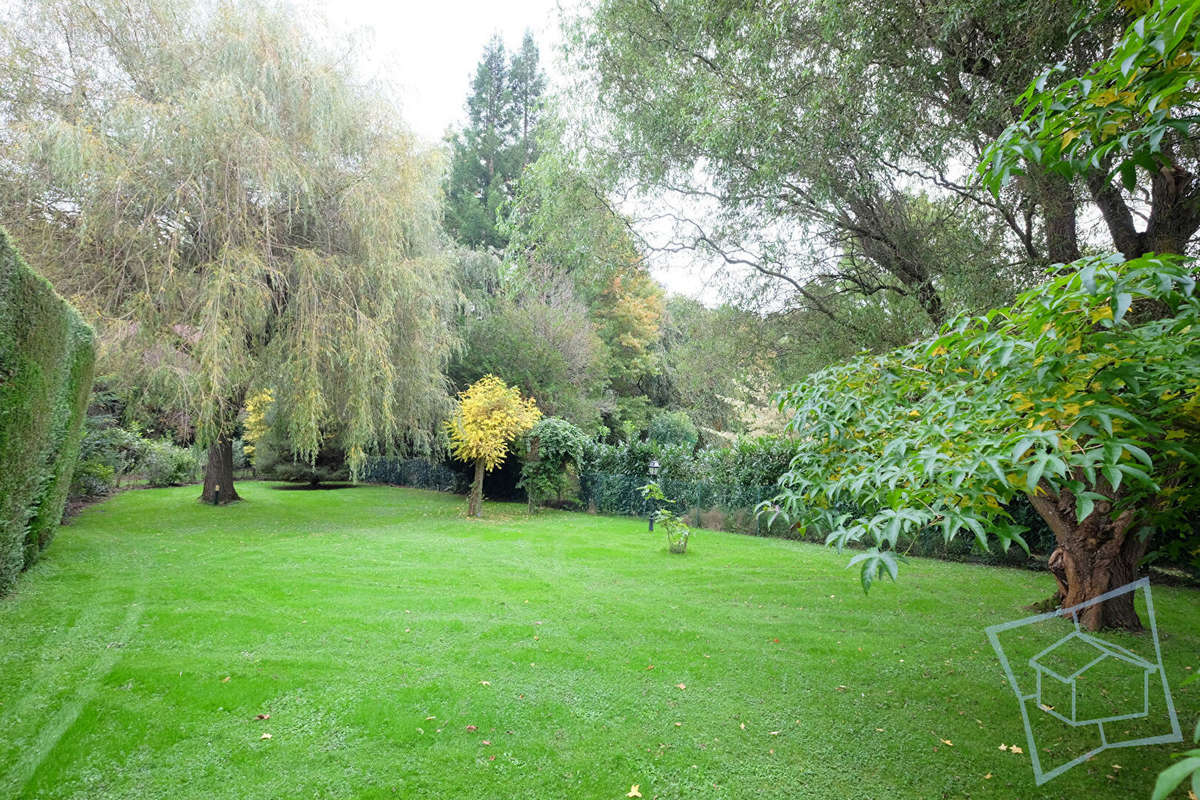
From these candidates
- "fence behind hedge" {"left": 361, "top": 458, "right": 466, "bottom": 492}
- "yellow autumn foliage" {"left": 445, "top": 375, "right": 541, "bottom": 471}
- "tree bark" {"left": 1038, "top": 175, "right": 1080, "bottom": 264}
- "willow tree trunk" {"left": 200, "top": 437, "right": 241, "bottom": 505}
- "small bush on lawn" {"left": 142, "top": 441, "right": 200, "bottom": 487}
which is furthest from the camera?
"fence behind hedge" {"left": 361, "top": 458, "right": 466, "bottom": 492}

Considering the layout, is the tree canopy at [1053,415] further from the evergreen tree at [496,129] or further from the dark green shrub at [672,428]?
the evergreen tree at [496,129]

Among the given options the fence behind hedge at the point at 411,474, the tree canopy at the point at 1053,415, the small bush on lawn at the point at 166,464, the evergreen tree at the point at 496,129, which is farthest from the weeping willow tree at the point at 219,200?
the evergreen tree at the point at 496,129

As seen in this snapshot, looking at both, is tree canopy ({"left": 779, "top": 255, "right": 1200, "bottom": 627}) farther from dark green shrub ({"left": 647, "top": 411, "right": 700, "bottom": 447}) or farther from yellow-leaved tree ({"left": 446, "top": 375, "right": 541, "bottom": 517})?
dark green shrub ({"left": 647, "top": 411, "right": 700, "bottom": 447})

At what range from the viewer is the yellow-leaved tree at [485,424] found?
38.5 ft

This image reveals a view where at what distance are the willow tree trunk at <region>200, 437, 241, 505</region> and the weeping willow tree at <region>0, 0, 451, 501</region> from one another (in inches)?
95.2

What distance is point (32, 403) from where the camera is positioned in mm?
5020

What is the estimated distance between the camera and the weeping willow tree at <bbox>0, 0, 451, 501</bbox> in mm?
8125

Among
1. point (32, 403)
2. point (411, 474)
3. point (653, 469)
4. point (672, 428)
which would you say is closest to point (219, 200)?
point (32, 403)

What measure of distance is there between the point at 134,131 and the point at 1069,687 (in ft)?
39.7

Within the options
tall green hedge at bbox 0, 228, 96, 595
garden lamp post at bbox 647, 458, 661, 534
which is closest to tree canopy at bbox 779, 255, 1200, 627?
tall green hedge at bbox 0, 228, 96, 595

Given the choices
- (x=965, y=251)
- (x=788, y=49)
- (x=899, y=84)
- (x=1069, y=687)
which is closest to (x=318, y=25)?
(x=788, y=49)

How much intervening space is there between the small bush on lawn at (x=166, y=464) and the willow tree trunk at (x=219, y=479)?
4.37 metres

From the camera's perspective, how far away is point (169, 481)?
15992mm

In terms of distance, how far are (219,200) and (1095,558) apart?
37.0 ft
